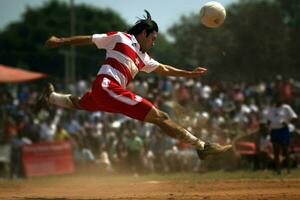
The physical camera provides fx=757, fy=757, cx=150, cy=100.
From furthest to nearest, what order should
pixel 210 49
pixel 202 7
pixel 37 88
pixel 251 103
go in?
1. pixel 210 49
2. pixel 37 88
3. pixel 251 103
4. pixel 202 7

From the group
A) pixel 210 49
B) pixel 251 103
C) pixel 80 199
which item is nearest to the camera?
pixel 80 199

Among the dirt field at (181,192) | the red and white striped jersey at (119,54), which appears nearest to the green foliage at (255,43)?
the dirt field at (181,192)

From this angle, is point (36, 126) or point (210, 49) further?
point (210, 49)

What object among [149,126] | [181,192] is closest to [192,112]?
[149,126]

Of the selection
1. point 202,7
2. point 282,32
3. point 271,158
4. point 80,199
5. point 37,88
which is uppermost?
point 282,32

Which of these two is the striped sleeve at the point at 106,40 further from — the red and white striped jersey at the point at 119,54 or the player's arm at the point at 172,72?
the player's arm at the point at 172,72

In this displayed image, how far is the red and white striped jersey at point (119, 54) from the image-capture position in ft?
38.3

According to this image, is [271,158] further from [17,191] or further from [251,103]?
[17,191]

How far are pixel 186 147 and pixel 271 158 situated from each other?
2.90 m

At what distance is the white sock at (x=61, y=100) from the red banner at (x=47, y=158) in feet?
31.7

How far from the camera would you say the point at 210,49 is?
40469 mm

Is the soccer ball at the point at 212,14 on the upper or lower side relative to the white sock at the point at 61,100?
upper

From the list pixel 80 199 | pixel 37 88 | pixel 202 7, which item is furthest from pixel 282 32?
pixel 80 199

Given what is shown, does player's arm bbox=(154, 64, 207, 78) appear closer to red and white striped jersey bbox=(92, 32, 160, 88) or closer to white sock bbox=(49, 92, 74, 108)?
red and white striped jersey bbox=(92, 32, 160, 88)
